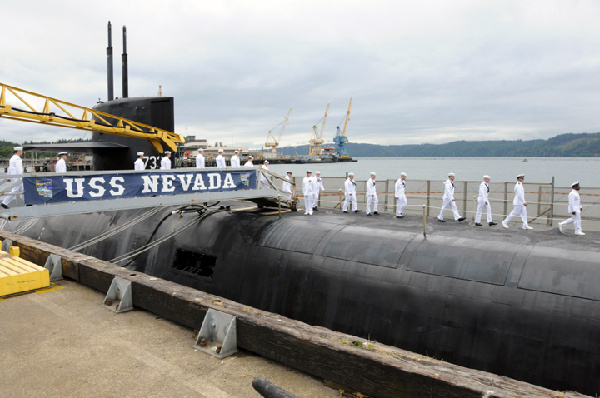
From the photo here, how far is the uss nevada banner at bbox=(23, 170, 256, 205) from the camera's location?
26.8 ft

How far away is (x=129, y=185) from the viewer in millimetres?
9516

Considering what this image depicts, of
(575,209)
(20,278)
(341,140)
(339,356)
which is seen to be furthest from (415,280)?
(341,140)

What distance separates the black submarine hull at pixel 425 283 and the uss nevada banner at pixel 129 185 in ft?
3.40

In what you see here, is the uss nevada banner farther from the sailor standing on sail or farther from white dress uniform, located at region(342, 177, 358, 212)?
the sailor standing on sail

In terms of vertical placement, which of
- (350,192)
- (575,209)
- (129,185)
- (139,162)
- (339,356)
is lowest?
(339,356)

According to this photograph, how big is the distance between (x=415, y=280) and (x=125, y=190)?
19.9 ft

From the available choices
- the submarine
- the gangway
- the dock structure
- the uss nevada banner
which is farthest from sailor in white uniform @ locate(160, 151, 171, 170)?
the dock structure

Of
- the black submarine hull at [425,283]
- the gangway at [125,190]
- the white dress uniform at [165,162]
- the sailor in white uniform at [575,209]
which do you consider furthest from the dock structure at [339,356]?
the white dress uniform at [165,162]

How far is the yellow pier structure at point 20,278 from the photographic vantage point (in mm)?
7547

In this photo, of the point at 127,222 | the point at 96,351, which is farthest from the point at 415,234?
the point at 127,222

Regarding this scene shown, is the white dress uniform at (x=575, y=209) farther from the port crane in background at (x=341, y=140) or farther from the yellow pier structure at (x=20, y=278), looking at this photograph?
the port crane in background at (x=341, y=140)

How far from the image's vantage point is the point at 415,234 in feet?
29.2

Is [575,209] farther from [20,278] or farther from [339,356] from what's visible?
[20,278]

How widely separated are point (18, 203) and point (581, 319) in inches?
359
